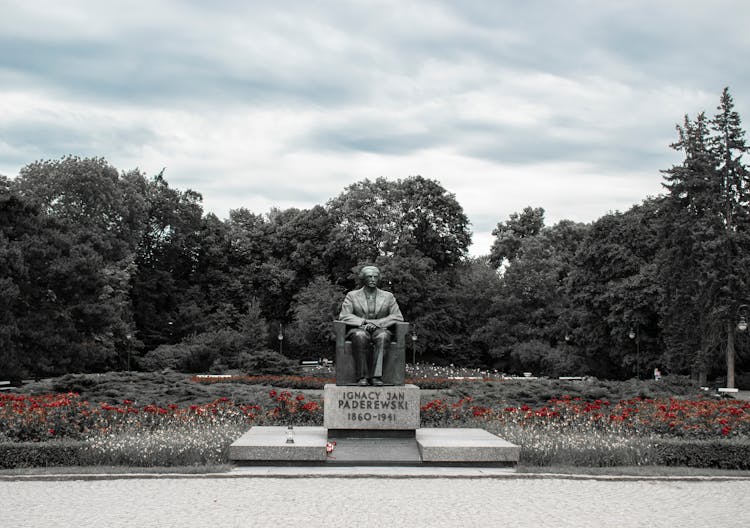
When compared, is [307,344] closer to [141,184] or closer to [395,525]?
[141,184]

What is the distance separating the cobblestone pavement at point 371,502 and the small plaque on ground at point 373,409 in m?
2.66

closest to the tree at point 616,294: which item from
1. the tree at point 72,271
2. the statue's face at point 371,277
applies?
the tree at point 72,271

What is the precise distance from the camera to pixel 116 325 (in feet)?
139

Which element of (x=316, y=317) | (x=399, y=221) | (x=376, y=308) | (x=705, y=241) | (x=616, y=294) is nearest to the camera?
(x=376, y=308)

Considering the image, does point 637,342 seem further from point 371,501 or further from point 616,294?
point 371,501

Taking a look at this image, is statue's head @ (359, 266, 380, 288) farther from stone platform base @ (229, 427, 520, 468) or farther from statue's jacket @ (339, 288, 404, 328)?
stone platform base @ (229, 427, 520, 468)

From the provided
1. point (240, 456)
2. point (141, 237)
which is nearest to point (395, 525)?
point (240, 456)

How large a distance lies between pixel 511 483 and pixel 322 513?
3310 mm

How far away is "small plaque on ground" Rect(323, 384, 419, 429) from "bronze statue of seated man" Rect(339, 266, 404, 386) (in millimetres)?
351

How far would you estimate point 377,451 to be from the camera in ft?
46.6

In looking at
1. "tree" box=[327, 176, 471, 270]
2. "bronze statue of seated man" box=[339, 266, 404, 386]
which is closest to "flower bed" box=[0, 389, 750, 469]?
"bronze statue of seated man" box=[339, 266, 404, 386]

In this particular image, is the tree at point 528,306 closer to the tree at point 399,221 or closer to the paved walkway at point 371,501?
the tree at point 399,221

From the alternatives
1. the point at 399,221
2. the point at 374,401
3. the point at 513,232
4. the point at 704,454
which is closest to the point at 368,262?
the point at 399,221

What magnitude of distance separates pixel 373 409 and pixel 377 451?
102 cm
